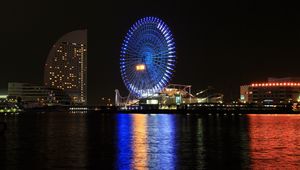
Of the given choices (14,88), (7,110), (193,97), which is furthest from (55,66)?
(193,97)

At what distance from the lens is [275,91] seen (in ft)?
498

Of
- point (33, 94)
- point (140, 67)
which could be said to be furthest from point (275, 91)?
point (33, 94)

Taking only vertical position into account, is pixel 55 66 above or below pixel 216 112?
above

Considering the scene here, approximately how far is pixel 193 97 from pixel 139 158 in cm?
12107

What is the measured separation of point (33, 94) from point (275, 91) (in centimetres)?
7725

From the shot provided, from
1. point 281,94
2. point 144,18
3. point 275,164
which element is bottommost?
point 275,164

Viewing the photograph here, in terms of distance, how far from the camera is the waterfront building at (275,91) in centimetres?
14875

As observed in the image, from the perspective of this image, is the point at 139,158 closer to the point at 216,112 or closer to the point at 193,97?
the point at 216,112

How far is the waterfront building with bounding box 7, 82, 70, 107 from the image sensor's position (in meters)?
164

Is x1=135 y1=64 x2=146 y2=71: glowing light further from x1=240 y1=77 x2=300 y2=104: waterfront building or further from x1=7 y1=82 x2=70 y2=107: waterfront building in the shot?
x1=7 y1=82 x2=70 y2=107: waterfront building

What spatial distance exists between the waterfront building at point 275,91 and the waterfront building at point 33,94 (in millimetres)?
63138

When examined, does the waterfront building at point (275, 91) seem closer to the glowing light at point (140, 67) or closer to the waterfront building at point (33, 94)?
the waterfront building at point (33, 94)

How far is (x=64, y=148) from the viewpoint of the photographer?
31516 millimetres

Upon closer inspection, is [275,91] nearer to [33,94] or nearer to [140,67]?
[140,67]
